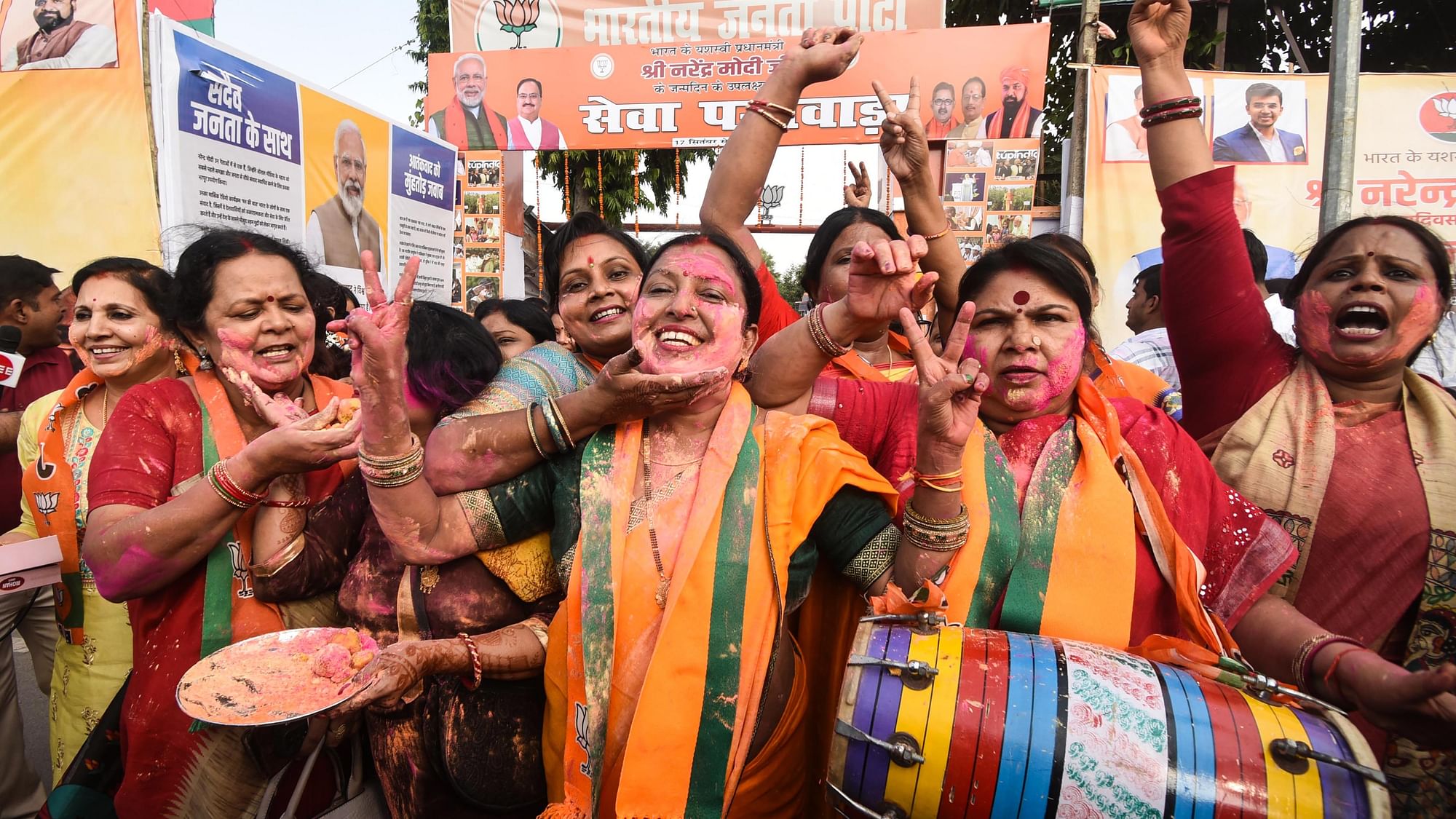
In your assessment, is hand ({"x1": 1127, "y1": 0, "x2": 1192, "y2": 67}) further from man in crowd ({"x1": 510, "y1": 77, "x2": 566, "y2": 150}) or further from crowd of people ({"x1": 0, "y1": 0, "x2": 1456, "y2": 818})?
man in crowd ({"x1": 510, "y1": 77, "x2": 566, "y2": 150})

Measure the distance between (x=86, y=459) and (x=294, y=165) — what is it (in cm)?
245

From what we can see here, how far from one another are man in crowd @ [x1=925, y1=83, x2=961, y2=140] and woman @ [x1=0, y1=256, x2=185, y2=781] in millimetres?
6838

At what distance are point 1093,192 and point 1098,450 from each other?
22.3ft

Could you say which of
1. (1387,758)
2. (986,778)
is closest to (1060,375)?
(986,778)

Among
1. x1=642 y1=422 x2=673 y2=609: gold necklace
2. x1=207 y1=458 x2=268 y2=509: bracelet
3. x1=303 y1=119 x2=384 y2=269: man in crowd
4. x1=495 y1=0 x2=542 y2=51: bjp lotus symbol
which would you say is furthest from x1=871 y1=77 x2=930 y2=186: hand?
x1=495 y1=0 x2=542 y2=51: bjp lotus symbol

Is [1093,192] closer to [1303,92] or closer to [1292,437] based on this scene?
[1303,92]

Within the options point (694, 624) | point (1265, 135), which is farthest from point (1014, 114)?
point (694, 624)

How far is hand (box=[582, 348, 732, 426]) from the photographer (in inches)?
66.9

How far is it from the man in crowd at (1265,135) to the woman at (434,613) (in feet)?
26.7

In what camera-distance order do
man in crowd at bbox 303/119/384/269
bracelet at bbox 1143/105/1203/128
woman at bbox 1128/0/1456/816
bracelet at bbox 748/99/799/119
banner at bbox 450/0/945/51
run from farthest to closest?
banner at bbox 450/0/945/51 < man in crowd at bbox 303/119/384/269 < bracelet at bbox 748/99/799/119 < bracelet at bbox 1143/105/1203/128 < woman at bbox 1128/0/1456/816

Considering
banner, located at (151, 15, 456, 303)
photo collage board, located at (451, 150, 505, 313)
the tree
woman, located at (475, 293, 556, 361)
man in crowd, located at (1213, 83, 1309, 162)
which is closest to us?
woman, located at (475, 293, 556, 361)

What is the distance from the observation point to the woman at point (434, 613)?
1.84 metres

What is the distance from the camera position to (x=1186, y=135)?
2.13 meters

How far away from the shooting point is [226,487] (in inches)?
71.8
